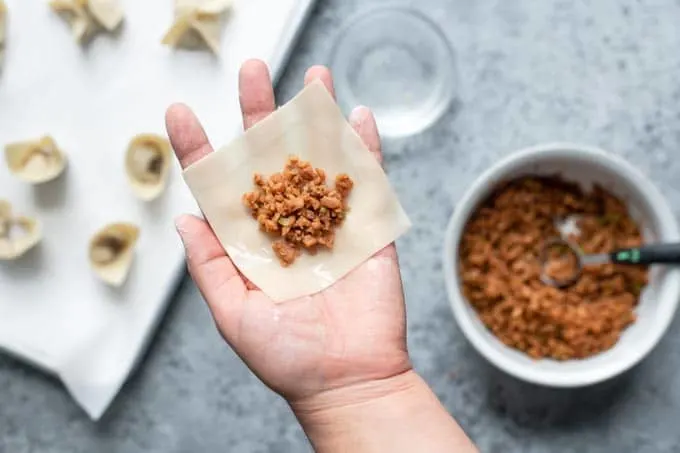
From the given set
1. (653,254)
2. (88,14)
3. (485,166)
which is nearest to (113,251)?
(88,14)

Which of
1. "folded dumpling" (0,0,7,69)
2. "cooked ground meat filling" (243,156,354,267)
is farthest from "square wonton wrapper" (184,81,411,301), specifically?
"folded dumpling" (0,0,7,69)

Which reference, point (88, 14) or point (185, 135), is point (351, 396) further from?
point (88, 14)

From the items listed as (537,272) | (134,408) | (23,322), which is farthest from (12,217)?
(537,272)

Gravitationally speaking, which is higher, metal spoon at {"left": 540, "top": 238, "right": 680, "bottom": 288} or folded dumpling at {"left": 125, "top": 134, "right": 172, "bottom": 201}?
folded dumpling at {"left": 125, "top": 134, "right": 172, "bottom": 201}

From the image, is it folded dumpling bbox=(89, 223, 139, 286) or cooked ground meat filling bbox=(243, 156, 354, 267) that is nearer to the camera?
cooked ground meat filling bbox=(243, 156, 354, 267)

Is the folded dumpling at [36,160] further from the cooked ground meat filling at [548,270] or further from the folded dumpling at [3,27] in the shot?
the cooked ground meat filling at [548,270]

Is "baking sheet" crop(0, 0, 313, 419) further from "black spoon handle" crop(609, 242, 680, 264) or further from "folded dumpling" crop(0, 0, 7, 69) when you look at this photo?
"black spoon handle" crop(609, 242, 680, 264)

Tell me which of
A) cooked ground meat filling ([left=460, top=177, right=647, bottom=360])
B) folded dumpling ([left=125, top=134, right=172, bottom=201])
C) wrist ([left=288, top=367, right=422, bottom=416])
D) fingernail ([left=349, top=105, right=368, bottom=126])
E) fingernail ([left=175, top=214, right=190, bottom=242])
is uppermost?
fingernail ([left=349, top=105, right=368, bottom=126])
